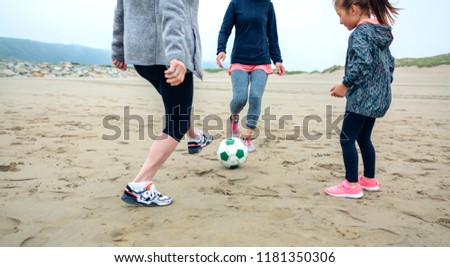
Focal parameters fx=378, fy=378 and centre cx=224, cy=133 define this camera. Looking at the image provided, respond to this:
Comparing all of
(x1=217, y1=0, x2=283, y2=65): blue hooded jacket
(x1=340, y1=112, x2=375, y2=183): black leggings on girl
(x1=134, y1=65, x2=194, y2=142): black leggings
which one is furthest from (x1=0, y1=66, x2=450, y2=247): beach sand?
(x1=217, y1=0, x2=283, y2=65): blue hooded jacket

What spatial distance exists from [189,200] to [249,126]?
1.87 m

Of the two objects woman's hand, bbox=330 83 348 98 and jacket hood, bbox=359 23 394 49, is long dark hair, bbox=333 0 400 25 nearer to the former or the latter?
jacket hood, bbox=359 23 394 49

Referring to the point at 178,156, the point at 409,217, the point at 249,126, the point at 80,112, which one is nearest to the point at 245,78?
the point at 249,126

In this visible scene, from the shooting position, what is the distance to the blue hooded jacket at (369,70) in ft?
8.71

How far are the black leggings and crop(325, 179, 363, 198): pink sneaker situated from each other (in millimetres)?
1234

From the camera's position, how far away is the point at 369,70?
2707 mm

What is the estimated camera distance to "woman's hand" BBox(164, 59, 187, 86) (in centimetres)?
219

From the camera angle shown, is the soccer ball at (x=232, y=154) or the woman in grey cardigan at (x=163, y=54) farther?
the soccer ball at (x=232, y=154)

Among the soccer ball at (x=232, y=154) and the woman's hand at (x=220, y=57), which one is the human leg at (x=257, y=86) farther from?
the soccer ball at (x=232, y=154)

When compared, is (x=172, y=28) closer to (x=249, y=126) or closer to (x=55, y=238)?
(x=55, y=238)

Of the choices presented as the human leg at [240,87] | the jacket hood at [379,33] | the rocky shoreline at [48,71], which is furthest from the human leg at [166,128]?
the rocky shoreline at [48,71]

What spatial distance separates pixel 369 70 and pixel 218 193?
4.68 feet

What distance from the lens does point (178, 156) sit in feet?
13.3

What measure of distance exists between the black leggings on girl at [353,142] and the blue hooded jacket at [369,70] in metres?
0.09
